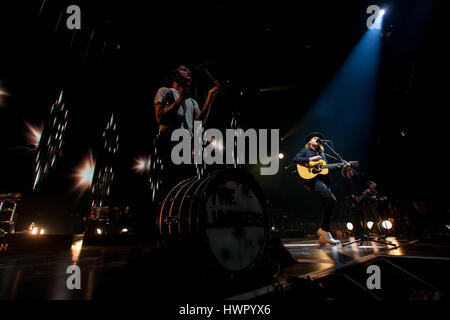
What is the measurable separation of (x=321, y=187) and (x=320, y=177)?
0.27 meters

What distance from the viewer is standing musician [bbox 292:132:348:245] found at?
370 centimetres

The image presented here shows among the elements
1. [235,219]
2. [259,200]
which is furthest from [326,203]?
[235,219]

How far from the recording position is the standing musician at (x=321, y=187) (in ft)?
12.1

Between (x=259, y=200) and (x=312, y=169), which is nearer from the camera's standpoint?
(x=259, y=200)

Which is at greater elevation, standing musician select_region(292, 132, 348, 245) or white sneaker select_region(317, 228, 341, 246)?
standing musician select_region(292, 132, 348, 245)

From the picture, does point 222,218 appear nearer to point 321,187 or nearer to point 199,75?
point 199,75

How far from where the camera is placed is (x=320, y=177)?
4.05 meters

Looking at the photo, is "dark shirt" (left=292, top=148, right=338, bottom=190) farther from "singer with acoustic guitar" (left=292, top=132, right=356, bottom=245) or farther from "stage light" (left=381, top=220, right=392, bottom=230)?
"stage light" (left=381, top=220, right=392, bottom=230)

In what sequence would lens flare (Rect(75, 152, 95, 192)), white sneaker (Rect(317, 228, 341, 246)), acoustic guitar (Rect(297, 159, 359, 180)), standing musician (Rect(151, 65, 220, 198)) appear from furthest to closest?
1. lens flare (Rect(75, 152, 95, 192))
2. acoustic guitar (Rect(297, 159, 359, 180))
3. white sneaker (Rect(317, 228, 341, 246))
4. standing musician (Rect(151, 65, 220, 198))

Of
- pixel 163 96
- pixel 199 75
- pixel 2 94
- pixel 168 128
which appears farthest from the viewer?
pixel 2 94

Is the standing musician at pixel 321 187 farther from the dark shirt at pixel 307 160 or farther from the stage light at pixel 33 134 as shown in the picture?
the stage light at pixel 33 134

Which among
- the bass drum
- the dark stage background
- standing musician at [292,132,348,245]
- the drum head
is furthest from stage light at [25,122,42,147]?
standing musician at [292,132,348,245]

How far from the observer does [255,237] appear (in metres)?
1.50

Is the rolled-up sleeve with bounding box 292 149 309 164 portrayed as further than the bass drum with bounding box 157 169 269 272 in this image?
Yes
